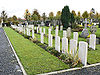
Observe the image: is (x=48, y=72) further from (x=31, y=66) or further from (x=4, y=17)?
(x=4, y=17)

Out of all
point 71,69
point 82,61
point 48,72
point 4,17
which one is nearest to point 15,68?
point 48,72

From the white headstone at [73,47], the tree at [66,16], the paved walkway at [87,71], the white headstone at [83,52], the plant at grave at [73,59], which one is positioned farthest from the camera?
the tree at [66,16]

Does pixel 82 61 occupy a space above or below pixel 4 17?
below

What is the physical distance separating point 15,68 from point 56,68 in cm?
164

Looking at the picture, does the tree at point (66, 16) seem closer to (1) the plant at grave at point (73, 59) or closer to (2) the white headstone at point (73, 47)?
(2) the white headstone at point (73, 47)

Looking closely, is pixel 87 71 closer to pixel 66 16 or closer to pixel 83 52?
pixel 83 52

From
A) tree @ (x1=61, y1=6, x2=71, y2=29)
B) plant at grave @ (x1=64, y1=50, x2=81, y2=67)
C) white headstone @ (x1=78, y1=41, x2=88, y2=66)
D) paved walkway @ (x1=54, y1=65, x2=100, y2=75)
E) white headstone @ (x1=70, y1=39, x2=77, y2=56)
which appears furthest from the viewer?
tree @ (x1=61, y1=6, x2=71, y2=29)

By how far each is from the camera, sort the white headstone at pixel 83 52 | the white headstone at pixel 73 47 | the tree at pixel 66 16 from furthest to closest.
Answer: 1. the tree at pixel 66 16
2. the white headstone at pixel 73 47
3. the white headstone at pixel 83 52

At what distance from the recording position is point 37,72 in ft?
15.0

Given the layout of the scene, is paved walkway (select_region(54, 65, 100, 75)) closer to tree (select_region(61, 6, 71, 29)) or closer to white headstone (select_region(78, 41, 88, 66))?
white headstone (select_region(78, 41, 88, 66))

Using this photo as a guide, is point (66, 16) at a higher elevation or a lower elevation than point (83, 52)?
higher

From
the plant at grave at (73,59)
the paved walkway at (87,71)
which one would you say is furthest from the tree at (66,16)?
the paved walkway at (87,71)

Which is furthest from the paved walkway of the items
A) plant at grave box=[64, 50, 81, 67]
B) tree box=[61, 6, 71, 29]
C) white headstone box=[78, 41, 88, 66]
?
tree box=[61, 6, 71, 29]

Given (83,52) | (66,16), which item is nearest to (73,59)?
(83,52)
